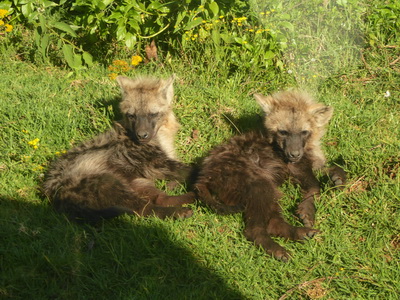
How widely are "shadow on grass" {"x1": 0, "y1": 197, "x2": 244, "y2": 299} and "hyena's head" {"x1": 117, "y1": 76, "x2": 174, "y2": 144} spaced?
125cm

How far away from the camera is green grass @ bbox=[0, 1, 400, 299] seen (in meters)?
3.74

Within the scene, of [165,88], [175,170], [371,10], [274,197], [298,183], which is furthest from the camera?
[371,10]

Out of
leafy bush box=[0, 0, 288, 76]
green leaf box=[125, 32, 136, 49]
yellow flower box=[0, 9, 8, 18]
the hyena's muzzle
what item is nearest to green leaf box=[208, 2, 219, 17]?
leafy bush box=[0, 0, 288, 76]

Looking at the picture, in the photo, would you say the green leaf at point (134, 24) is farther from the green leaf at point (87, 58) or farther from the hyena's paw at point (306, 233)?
the hyena's paw at point (306, 233)

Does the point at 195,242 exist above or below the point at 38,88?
below

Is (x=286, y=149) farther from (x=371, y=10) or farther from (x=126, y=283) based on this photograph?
(x=371, y=10)

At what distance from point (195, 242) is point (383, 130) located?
2.52 m

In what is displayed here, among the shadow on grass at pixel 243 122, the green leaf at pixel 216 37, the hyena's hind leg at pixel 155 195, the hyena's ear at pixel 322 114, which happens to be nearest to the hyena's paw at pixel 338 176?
the hyena's ear at pixel 322 114

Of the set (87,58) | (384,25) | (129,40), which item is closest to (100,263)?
(129,40)

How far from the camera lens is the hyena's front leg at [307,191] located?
435 cm

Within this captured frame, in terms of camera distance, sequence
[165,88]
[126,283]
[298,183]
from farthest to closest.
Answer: [165,88]
[298,183]
[126,283]

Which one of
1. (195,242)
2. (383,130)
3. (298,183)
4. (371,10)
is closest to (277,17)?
(371,10)

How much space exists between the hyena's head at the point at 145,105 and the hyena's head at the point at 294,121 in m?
1.14

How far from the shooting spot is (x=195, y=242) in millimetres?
4195
